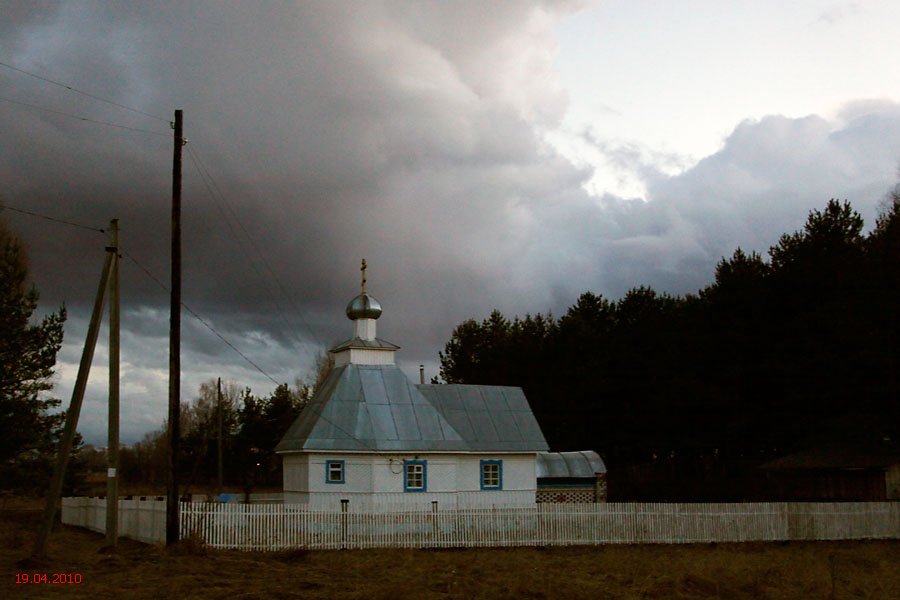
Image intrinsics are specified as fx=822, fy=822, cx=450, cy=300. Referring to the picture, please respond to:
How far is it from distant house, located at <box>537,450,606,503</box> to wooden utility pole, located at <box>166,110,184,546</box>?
19092 mm

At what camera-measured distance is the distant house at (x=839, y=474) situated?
31.6 m

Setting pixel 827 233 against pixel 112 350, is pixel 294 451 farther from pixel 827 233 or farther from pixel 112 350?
pixel 827 233

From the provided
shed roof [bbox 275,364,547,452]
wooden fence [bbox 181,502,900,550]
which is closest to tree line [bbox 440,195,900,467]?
wooden fence [bbox 181,502,900,550]

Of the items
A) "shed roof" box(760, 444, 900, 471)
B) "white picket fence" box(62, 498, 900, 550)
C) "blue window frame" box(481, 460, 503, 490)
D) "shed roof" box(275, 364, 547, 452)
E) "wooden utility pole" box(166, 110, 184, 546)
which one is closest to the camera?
"wooden utility pole" box(166, 110, 184, 546)

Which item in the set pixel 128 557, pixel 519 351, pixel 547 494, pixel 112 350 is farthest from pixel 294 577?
pixel 519 351

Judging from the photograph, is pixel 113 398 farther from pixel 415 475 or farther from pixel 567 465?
pixel 567 465

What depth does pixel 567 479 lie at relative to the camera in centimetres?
3725

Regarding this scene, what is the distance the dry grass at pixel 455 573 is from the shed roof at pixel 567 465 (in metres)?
12.0

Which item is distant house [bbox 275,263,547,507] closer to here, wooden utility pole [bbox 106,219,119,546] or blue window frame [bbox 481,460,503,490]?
blue window frame [bbox 481,460,503,490]

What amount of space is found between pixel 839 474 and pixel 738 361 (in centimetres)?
1141

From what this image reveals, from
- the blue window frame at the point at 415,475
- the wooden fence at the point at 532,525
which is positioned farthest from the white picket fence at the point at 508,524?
the blue window frame at the point at 415,475

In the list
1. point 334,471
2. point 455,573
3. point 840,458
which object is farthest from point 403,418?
point 840,458

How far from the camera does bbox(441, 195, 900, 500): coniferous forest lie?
32594mm

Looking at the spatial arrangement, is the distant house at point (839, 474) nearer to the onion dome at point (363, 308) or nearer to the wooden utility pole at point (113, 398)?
the onion dome at point (363, 308)
